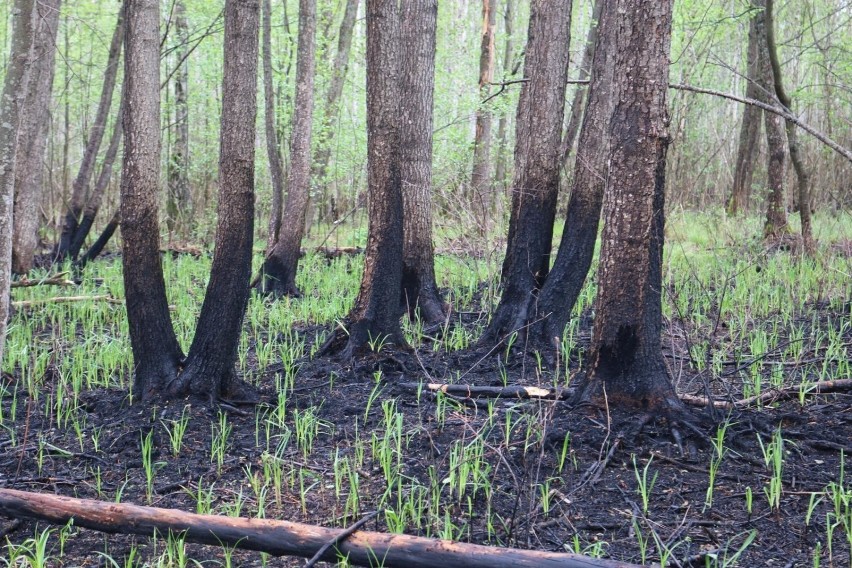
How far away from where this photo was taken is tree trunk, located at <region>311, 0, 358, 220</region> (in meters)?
15.9

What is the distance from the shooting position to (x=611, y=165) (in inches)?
198

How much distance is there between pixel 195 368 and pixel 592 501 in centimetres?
310

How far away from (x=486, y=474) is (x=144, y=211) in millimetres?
3217

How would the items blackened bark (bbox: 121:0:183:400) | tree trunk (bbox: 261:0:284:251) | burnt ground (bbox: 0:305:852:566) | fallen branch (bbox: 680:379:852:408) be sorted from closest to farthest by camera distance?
burnt ground (bbox: 0:305:852:566), fallen branch (bbox: 680:379:852:408), blackened bark (bbox: 121:0:183:400), tree trunk (bbox: 261:0:284:251)

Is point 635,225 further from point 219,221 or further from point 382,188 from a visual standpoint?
point 219,221

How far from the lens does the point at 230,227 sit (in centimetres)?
588

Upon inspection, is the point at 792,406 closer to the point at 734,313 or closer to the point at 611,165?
the point at 611,165

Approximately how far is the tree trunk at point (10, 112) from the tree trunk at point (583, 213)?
4.32 metres

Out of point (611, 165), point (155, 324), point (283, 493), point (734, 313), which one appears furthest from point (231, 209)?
point (734, 313)

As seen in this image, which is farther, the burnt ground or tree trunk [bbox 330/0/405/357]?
tree trunk [bbox 330/0/405/357]

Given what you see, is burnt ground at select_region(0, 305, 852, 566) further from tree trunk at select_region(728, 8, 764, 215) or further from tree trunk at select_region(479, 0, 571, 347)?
tree trunk at select_region(728, 8, 764, 215)

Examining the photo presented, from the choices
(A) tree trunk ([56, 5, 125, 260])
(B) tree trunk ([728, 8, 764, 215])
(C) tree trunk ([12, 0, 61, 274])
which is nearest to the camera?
(C) tree trunk ([12, 0, 61, 274])

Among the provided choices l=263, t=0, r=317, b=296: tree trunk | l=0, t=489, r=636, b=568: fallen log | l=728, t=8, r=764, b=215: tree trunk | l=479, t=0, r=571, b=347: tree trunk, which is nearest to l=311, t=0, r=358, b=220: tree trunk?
l=263, t=0, r=317, b=296: tree trunk

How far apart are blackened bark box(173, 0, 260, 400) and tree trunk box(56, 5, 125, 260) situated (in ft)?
24.0
